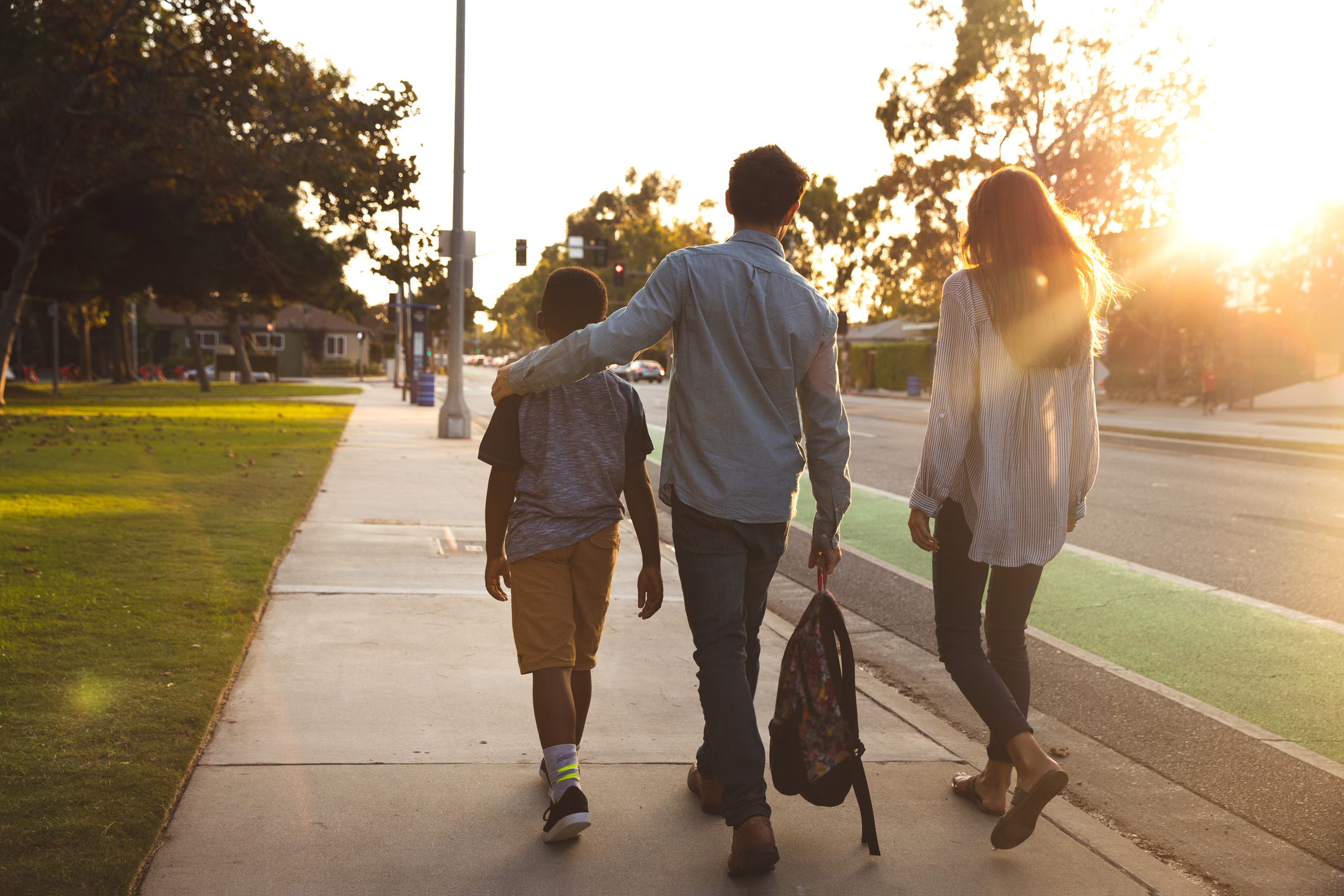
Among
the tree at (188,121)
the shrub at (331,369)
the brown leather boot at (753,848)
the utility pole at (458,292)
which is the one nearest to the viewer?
the brown leather boot at (753,848)

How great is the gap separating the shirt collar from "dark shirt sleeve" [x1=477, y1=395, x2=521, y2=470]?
2.52ft

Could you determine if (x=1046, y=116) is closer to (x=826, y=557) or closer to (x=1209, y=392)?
(x=1209, y=392)

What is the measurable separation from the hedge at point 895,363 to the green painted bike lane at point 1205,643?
146 feet

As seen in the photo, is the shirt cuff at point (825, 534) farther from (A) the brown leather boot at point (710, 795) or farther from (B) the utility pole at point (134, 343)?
(B) the utility pole at point (134, 343)

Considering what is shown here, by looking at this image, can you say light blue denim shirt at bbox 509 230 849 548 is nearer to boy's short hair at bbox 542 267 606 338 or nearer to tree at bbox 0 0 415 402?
boy's short hair at bbox 542 267 606 338

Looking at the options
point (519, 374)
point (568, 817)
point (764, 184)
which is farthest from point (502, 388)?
point (568, 817)

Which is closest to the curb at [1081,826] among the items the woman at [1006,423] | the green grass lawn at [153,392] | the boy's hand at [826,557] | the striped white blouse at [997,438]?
the woman at [1006,423]

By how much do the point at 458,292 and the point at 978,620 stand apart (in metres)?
17.1

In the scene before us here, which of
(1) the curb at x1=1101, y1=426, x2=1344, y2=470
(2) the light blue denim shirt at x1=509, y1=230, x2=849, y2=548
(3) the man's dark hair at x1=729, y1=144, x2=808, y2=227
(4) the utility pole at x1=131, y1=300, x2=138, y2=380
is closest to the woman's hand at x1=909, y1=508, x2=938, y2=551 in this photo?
(2) the light blue denim shirt at x1=509, y1=230, x2=849, y2=548

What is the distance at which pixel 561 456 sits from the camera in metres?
3.40

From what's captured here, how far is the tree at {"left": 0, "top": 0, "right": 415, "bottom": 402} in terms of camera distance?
795 inches

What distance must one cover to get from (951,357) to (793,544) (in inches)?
248

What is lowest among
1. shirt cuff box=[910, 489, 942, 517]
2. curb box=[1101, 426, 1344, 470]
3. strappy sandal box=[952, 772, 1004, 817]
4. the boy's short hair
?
curb box=[1101, 426, 1344, 470]

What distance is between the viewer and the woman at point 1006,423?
3.38m
